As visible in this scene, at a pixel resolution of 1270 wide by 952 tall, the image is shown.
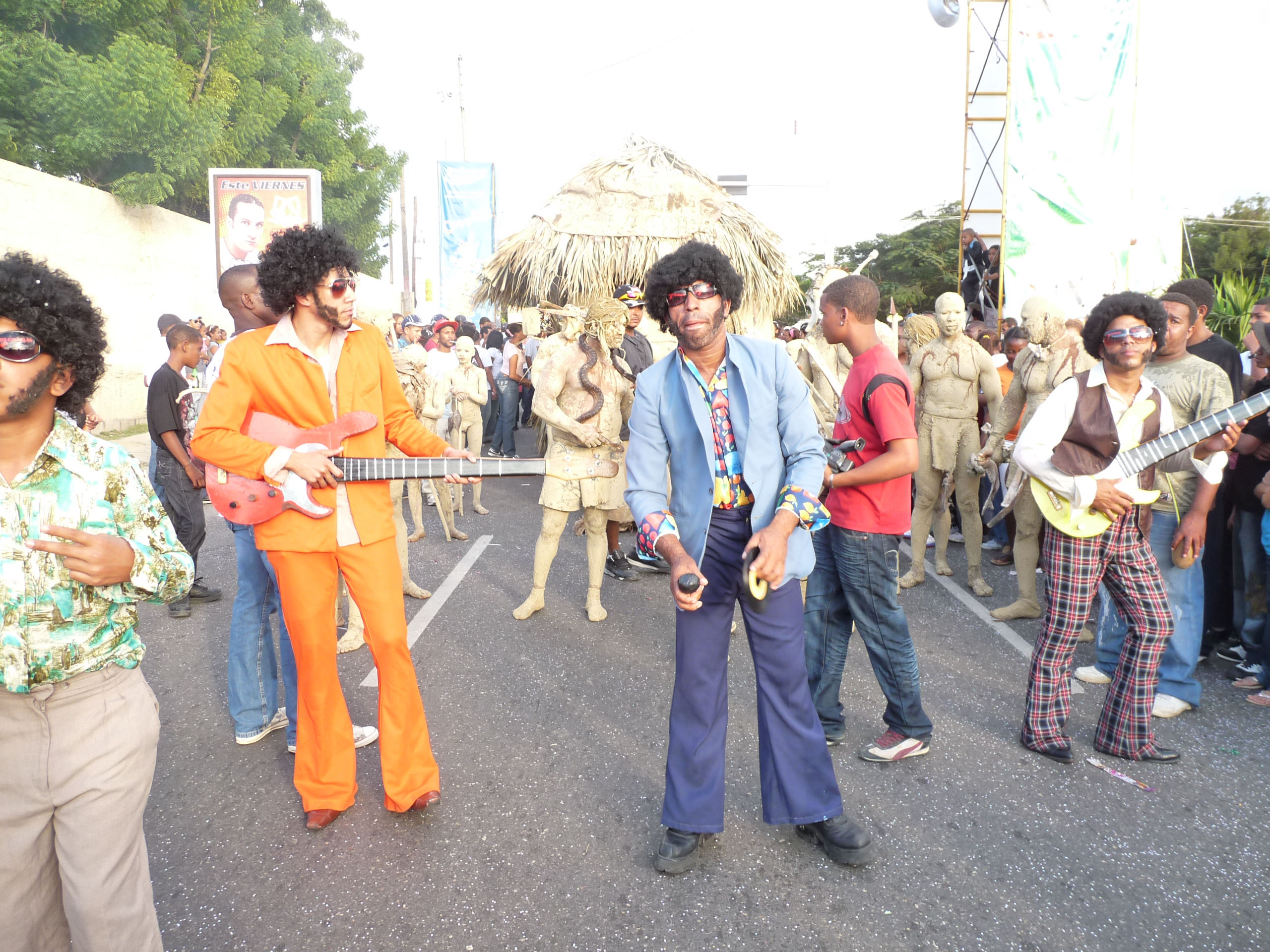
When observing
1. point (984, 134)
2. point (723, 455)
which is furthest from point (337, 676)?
point (984, 134)

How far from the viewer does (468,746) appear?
13.3 ft

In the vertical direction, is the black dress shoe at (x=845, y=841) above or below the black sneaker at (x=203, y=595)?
above

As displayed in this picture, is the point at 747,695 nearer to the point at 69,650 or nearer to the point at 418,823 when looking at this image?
the point at 418,823

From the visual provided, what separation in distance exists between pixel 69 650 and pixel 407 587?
4.62 m

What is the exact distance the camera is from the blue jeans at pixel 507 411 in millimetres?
13992

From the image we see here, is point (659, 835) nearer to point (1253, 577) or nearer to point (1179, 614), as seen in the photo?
point (1179, 614)

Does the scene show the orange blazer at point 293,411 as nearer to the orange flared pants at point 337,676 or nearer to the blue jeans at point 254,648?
the orange flared pants at point 337,676

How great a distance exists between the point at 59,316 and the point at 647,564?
5.91 m

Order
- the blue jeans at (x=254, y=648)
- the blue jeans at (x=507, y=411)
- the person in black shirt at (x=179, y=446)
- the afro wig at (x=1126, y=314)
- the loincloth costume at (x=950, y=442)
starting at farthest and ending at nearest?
the blue jeans at (x=507, y=411) < the loincloth costume at (x=950, y=442) < the person in black shirt at (x=179, y=446) < the blue jeans at (x=254, y=648) < the afro wig at (x=1126, y=314)

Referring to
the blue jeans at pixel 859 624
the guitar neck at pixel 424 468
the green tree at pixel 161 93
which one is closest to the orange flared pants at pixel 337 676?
the guitar neck at pixel 424 468

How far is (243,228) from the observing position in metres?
13.2

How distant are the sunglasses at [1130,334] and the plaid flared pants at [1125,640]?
78 cm

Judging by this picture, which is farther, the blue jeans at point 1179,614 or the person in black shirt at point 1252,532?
the person in black shirt at point 1252,532

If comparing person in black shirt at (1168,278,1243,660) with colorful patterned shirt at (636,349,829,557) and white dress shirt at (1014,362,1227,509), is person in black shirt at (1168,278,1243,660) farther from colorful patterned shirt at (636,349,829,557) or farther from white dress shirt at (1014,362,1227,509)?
colorful patterned shirt at (636,349,829,557)
